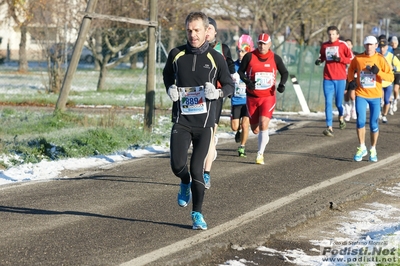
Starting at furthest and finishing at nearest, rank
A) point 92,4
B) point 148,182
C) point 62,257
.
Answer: point 92,4
point 148,182
point 62,257

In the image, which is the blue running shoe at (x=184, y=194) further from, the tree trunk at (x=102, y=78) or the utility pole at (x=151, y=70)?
the tree trunk at (x=102, y=78)

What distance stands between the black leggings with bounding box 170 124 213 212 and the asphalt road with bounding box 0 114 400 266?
41cm

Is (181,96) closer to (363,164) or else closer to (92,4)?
(363,164)

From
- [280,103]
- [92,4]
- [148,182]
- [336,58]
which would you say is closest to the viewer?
[148,182]

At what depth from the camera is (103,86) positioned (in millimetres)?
30000

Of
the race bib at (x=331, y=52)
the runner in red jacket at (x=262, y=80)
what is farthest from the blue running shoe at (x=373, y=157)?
the race bib at (x=331, y=52)

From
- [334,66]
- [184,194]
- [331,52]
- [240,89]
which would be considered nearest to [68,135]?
[240,89]

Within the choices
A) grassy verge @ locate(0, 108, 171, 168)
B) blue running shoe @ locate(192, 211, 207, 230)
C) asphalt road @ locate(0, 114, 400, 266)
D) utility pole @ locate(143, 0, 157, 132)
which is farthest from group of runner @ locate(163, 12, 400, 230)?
grassy verge @ locate(0, 108, 171, 168)

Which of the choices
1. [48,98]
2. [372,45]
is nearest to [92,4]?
[372,45]

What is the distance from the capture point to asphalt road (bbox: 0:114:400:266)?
24.0ft

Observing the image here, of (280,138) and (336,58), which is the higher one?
(336,58)

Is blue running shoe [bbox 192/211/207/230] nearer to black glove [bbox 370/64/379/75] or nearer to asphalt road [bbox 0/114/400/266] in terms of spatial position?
asphalt road [bbox 0/114/400/266]

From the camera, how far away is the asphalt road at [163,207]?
24.0 ft

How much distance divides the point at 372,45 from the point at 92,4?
5.62 m
